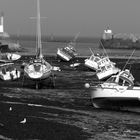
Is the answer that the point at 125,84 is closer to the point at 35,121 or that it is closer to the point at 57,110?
the point at 57,110

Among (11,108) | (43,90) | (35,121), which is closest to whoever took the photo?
(35,121)

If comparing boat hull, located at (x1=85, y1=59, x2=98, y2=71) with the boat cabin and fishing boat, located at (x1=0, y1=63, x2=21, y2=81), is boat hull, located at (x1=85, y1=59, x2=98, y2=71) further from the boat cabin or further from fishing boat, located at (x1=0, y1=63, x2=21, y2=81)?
the boat cabin

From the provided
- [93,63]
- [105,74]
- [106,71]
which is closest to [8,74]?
→ [105,74]

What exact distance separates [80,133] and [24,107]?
1033cm

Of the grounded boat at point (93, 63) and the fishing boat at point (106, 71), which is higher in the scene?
the fishing boat at point (106, 71)

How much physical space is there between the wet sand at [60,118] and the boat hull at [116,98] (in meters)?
0.68

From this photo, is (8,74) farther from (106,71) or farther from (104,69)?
(104,69)

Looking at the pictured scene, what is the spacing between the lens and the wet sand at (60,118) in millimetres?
26797

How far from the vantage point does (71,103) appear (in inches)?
1580

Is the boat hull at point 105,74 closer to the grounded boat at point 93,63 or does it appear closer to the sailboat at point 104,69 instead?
the sailboat at point 104,69

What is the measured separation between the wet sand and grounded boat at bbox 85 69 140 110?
2.34ft

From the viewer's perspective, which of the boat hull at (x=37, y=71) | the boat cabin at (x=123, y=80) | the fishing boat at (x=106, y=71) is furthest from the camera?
the fishing boat at (x=106, y=71)

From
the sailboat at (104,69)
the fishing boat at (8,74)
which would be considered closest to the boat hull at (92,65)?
the sailboat at (104,69)

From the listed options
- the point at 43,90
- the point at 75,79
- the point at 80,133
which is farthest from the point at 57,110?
the point at 75,79
